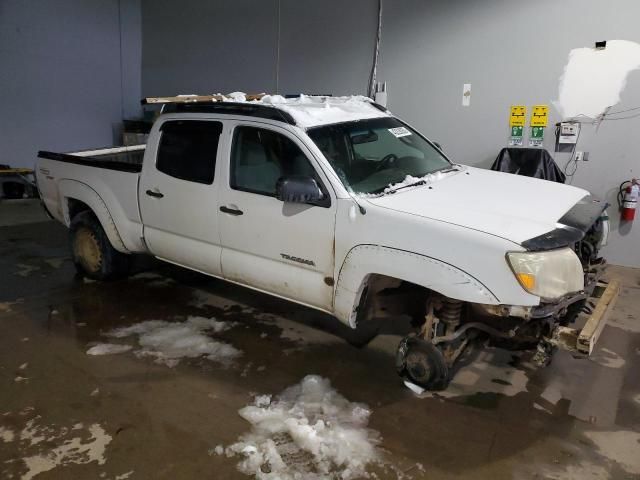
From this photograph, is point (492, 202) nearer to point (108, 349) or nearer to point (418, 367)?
point (418, 367)

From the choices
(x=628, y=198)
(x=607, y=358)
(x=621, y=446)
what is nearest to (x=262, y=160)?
(x=621, y=446)

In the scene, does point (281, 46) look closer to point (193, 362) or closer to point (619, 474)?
point (193, 362)

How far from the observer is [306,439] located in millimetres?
3135

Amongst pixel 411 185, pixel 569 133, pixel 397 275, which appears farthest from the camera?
pixel 569 133

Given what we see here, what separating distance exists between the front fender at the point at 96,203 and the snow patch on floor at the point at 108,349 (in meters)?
1.17

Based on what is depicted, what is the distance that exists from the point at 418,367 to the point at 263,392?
108 centimetres

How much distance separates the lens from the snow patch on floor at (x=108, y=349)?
13.8 feet

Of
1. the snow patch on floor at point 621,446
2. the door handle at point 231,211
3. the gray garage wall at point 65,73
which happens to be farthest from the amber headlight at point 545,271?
the gray garage wall at point 65,73

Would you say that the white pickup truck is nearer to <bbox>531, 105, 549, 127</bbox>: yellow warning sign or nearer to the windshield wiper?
the windshield wiper

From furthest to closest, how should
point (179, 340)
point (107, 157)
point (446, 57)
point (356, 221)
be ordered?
point (446, 57) → point (107, 157) → point (179, 340) → point (356, 221)

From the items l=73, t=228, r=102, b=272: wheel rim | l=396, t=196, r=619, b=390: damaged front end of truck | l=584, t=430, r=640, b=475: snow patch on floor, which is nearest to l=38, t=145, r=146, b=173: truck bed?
l=73, t=228, r=102, b=272: wheel rim

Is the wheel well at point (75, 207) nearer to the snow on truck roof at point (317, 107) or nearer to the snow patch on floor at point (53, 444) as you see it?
the snow on truck roof at point (317, 107)

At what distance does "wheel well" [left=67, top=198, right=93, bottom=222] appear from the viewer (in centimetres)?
561

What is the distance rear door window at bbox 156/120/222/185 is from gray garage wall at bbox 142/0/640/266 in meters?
3.88
